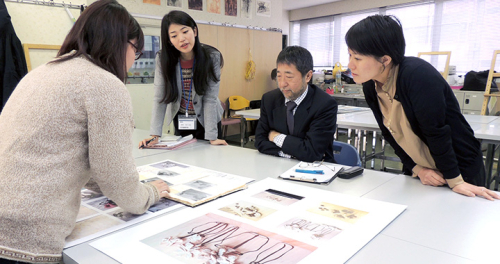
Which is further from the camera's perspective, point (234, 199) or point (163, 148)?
point (163, 148)

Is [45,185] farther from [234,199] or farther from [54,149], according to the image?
[234,199]

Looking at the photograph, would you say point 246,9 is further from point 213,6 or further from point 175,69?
point 175,69

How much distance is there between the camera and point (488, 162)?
8.28 ft

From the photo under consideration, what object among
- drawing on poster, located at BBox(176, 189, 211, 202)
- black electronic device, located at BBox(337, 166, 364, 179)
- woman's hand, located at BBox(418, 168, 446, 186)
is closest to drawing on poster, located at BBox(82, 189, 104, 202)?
drawing on poster, located at BBox(176, 189, 211, 202)

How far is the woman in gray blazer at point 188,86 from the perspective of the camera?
6.35 feet

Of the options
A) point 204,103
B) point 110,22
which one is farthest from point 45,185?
point 204,103

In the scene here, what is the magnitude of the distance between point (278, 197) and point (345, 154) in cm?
93

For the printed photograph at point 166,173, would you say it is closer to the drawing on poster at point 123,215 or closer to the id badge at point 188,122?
the drawing on poster at point 123,215

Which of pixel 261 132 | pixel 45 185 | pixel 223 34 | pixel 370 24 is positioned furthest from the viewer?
pixel 223 34

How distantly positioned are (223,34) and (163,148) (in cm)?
375

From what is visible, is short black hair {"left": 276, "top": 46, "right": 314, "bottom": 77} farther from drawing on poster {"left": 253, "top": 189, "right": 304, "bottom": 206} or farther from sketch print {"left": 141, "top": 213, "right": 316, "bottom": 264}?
sketch print {"left": 141, "top": 213, "right": 316, "bottom": 264}

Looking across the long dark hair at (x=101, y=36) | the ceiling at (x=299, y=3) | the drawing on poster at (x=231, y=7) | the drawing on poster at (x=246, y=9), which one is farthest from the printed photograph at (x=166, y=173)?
the ceiling at (x=299, y=3)

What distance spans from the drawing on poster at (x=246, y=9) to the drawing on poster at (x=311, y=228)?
5.12m

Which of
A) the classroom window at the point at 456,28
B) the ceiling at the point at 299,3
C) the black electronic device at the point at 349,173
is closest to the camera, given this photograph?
the black electronic device at the point at 349,173
